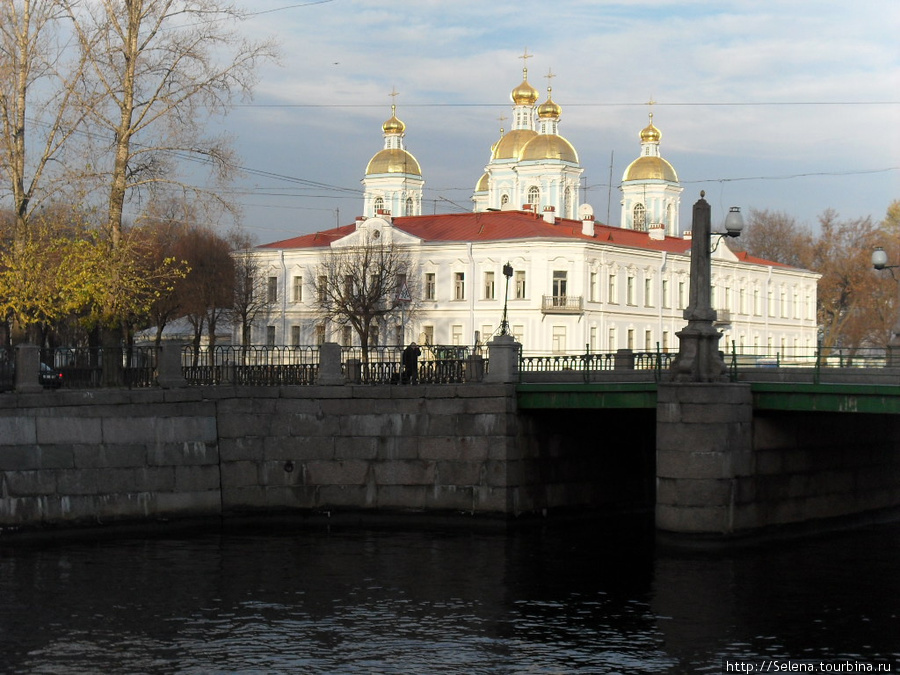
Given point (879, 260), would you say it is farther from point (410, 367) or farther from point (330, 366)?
point (330, 366)

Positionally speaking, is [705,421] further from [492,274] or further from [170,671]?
[492,274]

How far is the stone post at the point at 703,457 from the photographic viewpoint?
27.8 metres

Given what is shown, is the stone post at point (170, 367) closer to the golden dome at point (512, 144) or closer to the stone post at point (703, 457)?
the stone post at point (703, 457)

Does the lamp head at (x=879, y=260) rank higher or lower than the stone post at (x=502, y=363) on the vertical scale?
higher

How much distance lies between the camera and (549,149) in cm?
9094

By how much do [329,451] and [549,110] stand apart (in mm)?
64005

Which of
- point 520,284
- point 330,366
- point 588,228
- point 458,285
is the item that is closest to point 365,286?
point 458,285

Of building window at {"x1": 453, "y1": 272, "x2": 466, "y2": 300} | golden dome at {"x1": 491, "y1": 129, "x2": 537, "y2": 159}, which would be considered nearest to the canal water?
building window at {"x1": 453, "y1": 272, "x2": 466, "y2": 300}

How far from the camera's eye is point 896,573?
25.4 meters

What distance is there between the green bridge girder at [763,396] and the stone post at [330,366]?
13.7 feet

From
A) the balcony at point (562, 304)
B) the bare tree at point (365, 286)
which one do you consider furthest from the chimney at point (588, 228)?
the bare tree at point (365, 286)

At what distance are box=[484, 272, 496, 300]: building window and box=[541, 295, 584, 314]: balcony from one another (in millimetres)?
3358

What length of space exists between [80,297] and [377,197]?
67871 mm

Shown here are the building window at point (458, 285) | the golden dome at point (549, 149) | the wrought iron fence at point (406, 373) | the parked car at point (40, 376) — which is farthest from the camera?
the golden dome at point (549, 149)
